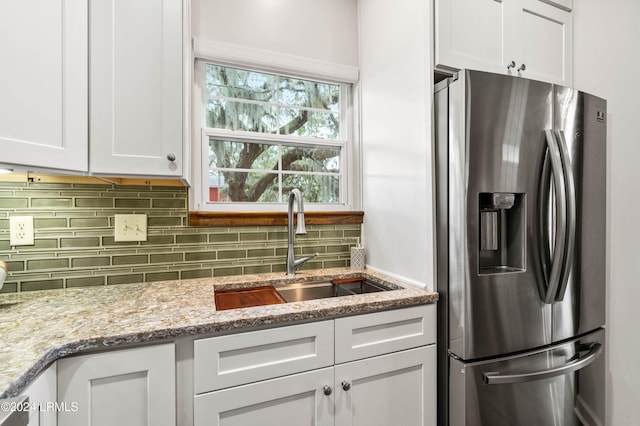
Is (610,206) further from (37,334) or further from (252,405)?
(37,334)

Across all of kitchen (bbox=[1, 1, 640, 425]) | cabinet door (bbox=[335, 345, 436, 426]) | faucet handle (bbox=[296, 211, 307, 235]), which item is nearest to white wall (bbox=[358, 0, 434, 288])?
kitchen (bbox=[1, 1, 640, 425])

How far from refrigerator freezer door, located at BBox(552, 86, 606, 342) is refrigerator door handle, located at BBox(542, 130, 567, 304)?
0.14ft

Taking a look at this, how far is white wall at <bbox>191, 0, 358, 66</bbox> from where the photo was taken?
1.58m

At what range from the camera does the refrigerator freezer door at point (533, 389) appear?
1.13m

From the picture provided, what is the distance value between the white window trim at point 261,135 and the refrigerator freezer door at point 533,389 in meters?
1.08

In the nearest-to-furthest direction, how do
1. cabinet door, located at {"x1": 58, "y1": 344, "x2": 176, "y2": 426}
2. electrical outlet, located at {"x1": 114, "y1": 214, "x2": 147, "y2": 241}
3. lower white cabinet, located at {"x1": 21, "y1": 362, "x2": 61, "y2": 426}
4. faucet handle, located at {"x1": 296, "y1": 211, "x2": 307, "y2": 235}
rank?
lower white cabinet, located at {"x1": 21, "y1": 362, "x2": 61, "y2": 426} → cabinet door, located at {"x1": 58, "y1": 344, "x2": 176, "y2": 426} → electrical outlet, located at {"x1": 114, "y1": 214, "x2": 147, "y2": 241} → faucet handle, located at {"x1": 296, "y1": 211, "x2": 307, "y2": 235}

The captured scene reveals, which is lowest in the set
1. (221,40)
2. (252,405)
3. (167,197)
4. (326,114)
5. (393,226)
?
(252,405)

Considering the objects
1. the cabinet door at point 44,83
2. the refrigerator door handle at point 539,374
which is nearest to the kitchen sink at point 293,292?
the refrigerator door handle at point 539,374

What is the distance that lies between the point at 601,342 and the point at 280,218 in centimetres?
167

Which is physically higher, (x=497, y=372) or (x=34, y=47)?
(x=34, y=47)

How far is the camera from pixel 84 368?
0.82 m

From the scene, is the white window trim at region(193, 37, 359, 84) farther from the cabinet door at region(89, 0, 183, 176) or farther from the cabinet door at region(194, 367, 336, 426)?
the cabinet door at region(194, 367, 336, 426)

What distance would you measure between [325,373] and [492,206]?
92cm

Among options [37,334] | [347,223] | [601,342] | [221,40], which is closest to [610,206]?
[601,342]
